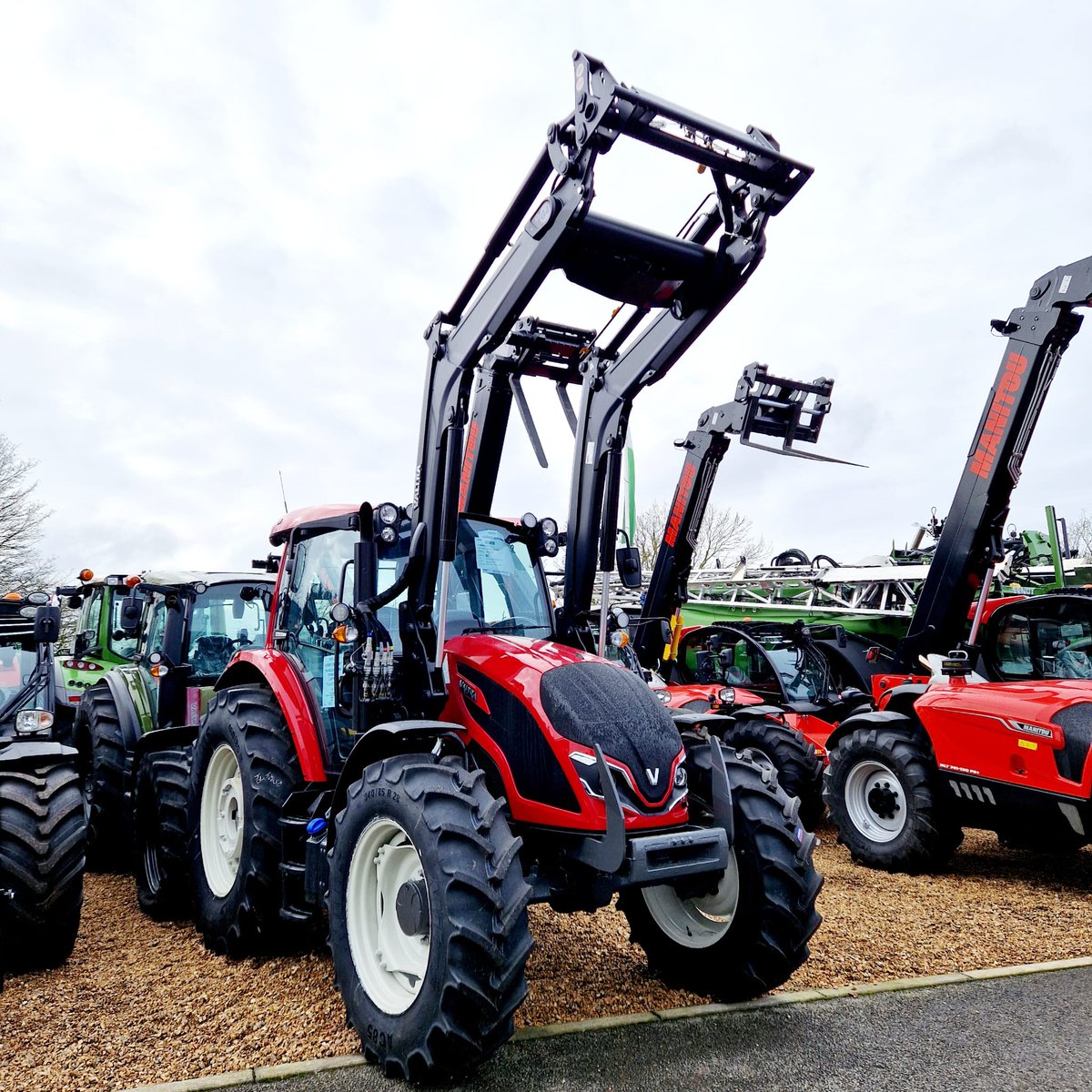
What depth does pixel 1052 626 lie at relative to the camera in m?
7.78

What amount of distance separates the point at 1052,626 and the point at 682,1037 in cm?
553

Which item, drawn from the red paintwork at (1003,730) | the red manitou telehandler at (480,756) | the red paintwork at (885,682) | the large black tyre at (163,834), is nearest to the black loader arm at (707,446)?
the red paintwork at (885,682)

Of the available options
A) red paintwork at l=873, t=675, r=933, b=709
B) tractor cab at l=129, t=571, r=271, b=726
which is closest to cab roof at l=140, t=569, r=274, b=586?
tractor cab at l=129, t=571, r=271, b=726

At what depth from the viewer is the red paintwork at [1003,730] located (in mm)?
6227

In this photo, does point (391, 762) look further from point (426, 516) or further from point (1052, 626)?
point (1052, 626)

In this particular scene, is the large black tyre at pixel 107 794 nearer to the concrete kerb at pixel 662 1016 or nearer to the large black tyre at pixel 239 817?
the large black tyre at pixel 239 817

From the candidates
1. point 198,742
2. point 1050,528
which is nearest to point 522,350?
point 198,742

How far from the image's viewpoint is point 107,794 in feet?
23.4

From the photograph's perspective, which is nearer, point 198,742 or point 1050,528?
point 198,742

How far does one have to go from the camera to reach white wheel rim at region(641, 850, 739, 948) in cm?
425

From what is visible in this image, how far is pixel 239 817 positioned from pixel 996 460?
22.8 ft

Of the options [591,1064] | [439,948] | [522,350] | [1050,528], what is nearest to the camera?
[439,948]

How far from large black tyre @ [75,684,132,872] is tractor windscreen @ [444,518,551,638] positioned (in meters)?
3.84

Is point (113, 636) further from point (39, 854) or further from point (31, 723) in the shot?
point (39, 854)
